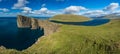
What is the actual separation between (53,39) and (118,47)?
35.7 meters

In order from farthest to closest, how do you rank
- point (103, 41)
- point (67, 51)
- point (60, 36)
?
point (60, 36) < point (103, 41) < point (67, 51)

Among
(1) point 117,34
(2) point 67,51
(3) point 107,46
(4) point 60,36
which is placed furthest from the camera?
(1) point 117,34

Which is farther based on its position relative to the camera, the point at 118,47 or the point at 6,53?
the point at 118,47

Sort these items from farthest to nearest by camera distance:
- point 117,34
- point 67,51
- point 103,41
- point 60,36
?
point 117,34
point 60,36
point 103,41
point 67,51

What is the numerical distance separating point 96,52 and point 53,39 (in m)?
28.4

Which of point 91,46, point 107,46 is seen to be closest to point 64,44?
point 91,46

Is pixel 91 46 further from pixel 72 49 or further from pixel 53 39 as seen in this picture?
pixel 53 39

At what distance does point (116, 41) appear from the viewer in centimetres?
10525

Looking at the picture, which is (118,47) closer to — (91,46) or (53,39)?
(91,46)

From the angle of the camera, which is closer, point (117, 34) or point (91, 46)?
point (91, 46)

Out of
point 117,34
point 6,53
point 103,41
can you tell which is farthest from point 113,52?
point 6,53

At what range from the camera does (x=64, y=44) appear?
9631 cm

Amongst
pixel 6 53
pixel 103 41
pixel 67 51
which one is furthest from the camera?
pixel 103 41

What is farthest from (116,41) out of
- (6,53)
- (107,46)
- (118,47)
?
(6,53)
